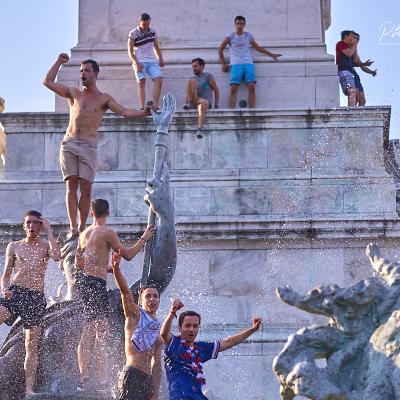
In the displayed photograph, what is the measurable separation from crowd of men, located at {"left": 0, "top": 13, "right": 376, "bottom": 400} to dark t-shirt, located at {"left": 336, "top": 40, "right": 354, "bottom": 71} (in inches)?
3.7

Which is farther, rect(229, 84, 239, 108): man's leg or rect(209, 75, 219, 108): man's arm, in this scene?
rect(229, 84, 239, 108): man's leg

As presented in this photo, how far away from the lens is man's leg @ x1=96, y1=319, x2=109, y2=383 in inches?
435

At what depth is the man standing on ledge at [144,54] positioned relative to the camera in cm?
1784

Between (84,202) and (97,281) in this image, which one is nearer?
(97,281)

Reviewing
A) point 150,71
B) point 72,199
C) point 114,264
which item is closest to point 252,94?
point 150,71

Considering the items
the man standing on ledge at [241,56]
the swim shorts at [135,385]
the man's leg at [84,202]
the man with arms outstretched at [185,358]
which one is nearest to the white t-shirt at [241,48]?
the man standing on ledge at [241,56]

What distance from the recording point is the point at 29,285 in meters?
11.6

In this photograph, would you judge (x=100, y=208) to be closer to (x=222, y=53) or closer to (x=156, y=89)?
(x=156, y=89)

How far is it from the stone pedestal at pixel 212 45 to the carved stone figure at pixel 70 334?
6.83m

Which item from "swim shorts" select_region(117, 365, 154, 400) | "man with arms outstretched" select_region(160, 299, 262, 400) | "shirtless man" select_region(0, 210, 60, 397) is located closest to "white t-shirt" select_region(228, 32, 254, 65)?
"shirtless man" select_region(0, 210, 60, 397)

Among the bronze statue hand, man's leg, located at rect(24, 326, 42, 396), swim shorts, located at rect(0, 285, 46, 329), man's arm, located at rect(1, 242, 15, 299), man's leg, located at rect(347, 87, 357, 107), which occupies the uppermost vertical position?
man's leg, located at rect(347, 87, 357, 107)

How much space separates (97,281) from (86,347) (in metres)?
0.60

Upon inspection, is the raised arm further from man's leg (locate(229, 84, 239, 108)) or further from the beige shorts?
man's leg (locate(229, 84, 239, 108))

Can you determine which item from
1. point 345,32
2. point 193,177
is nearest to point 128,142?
point 193,177
